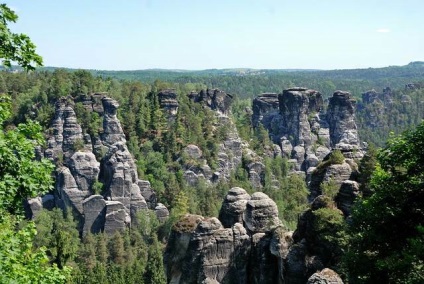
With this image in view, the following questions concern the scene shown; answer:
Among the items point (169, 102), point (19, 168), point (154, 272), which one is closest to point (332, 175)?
point (19, 168)

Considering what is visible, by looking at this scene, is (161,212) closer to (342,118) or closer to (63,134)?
(63,134)

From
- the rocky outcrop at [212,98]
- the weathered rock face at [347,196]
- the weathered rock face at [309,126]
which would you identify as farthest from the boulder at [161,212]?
the weathered rock face at [347,196]

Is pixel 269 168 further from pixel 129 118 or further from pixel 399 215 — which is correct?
pixel 399 215

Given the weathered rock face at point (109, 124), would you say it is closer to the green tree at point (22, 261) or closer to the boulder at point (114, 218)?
the boulder at point (114, 218)

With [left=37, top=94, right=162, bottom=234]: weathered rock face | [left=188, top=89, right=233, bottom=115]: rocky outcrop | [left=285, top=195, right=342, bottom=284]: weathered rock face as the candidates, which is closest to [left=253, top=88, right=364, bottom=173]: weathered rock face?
[left=188, top=89, right=233, bottom=115]: rocky outcrop

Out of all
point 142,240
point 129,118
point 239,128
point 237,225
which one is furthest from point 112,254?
point 239,128

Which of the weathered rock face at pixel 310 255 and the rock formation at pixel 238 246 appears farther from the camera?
the rock formation at pixel 238 246
